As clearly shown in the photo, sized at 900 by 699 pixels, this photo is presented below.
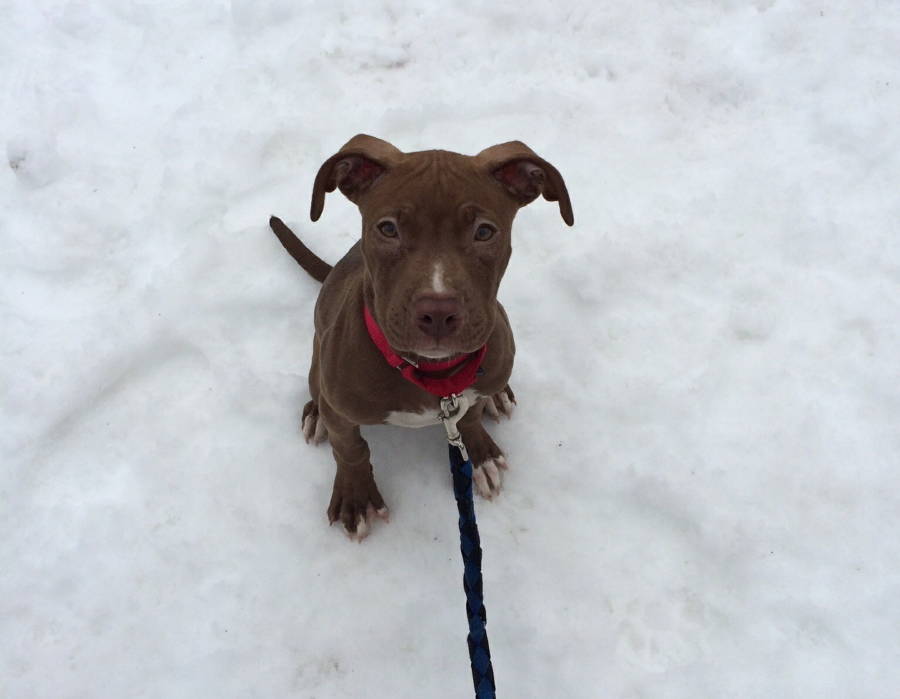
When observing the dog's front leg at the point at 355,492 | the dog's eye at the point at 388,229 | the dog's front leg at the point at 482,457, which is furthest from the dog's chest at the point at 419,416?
the dog's eye at the point at 388,229

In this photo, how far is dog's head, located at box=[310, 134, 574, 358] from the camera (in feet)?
7.65

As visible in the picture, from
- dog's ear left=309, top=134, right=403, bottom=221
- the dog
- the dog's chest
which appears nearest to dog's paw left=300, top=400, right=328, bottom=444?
the dog

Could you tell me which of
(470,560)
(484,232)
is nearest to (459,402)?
(470,560)

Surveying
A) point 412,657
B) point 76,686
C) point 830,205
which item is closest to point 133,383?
point 76,686

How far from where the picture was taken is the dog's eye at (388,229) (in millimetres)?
Answer: 2463

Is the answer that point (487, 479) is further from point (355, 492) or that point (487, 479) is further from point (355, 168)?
point (355, 168)

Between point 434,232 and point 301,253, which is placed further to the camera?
point 301,253

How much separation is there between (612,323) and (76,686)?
2.90 meters

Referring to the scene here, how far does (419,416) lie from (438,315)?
773mm

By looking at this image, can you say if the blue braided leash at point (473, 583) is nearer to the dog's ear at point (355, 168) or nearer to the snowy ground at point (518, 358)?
the snowy ground at point (518, 358)

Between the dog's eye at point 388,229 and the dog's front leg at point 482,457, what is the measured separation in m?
1.16

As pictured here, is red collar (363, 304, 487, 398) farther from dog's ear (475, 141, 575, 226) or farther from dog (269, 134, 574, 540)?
dog's ear (475, 141, 575, 226)

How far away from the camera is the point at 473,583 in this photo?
2684mm

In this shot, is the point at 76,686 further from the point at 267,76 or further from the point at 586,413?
the point at 267,76
